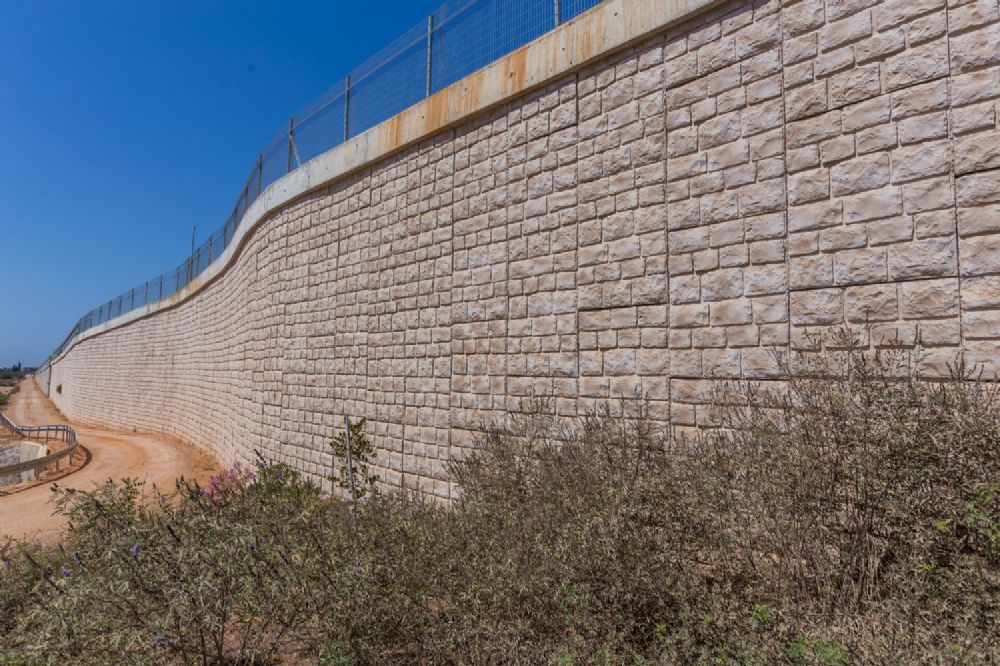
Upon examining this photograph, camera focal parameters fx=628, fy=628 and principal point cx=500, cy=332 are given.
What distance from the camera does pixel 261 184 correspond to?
14.2 meters

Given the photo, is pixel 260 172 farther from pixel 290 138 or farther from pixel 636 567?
pixel 636 567

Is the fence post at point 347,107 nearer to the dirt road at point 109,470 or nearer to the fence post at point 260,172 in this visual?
the fence post at point 260,172

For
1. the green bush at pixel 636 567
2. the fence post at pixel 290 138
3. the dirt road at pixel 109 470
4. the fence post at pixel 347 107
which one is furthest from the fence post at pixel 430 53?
the dirt road at pixel 109 470

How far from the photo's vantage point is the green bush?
303cm

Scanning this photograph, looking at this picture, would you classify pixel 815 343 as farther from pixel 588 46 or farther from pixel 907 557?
pixel 588 46

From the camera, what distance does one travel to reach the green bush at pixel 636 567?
303 centimetres

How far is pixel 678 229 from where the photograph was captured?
555 centimetres

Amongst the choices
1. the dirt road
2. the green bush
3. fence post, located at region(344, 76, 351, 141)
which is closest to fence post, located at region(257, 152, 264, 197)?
fence post, located at region(344, 76, 351, 141)

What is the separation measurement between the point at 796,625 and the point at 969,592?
30.3 inches

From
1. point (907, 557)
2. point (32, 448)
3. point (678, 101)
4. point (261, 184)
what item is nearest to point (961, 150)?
point (678, 101)

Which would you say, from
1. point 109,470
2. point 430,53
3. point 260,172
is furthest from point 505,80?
point 109,470

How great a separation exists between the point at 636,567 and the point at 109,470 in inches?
641

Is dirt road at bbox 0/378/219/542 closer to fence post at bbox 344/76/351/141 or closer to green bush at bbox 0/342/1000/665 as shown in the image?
green bush at bbox 0/342/1000/665

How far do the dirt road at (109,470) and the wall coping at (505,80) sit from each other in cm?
605
